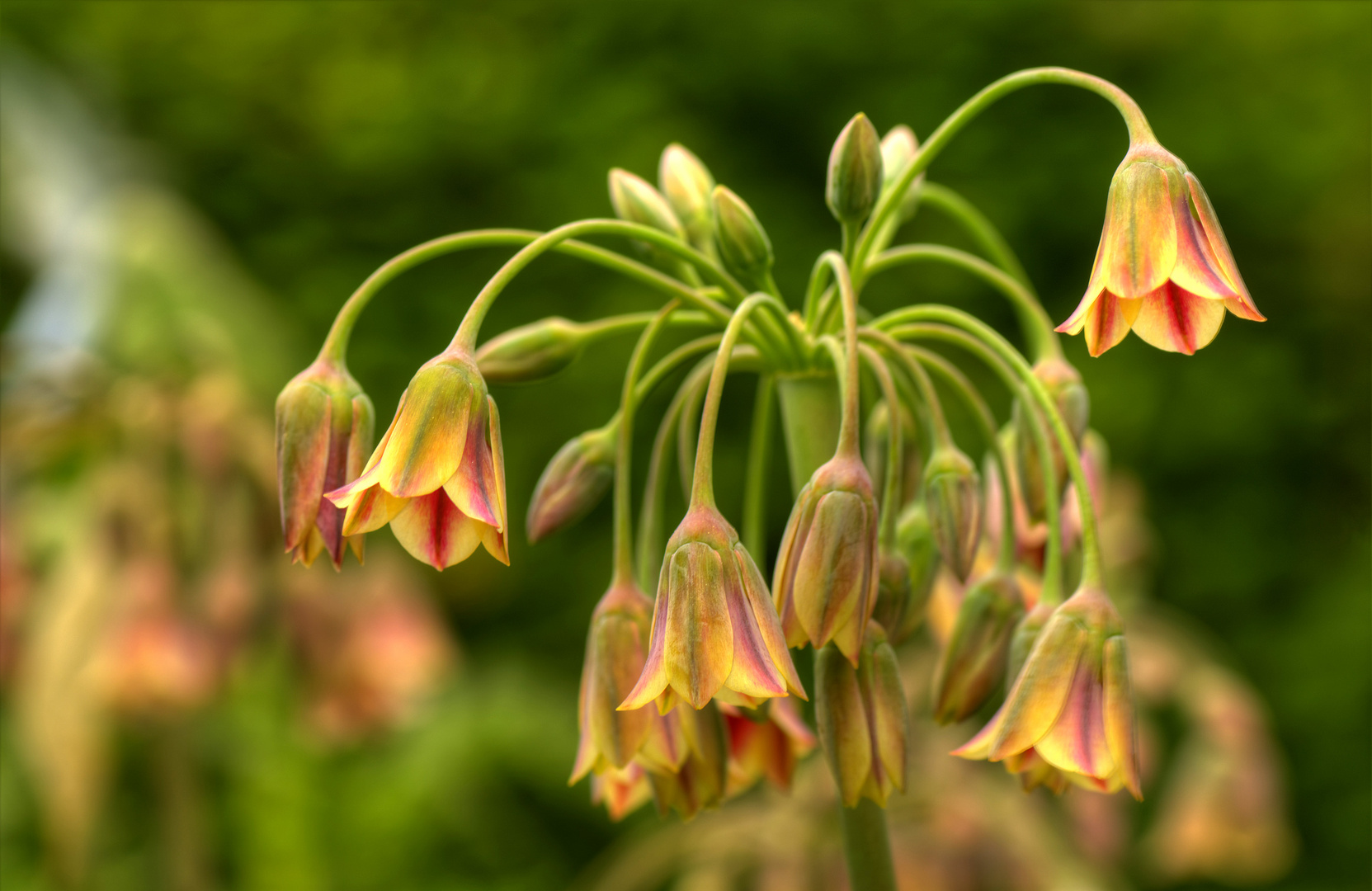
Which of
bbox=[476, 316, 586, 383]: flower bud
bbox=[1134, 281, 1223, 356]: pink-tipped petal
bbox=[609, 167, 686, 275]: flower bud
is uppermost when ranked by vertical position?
bbox=[609, 167, 686, 275]: flower bud

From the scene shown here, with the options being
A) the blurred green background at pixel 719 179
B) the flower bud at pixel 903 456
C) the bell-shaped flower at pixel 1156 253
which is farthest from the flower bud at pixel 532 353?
the blurred green background at pixel 719 179

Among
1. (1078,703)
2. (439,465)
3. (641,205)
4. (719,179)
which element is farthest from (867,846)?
(719,179)

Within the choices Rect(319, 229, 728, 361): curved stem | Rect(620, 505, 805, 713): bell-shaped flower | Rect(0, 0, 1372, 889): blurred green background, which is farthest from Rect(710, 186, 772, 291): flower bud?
Rect(0, 0, 1372, 889): blurred green background

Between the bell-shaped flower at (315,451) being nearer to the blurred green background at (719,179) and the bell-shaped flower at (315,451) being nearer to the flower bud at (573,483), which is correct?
the flower bud at (573,483)

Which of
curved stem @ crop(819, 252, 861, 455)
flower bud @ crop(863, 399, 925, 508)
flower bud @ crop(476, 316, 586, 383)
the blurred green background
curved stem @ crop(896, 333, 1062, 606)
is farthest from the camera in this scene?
the blurred green background

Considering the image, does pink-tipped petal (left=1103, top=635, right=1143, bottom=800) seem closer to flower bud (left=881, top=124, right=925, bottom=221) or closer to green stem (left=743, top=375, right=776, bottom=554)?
green stem (left=743, top=375, right=776, bottom=554)

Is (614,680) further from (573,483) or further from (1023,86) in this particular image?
(1023,86)

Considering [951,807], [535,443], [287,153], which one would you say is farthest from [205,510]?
[287,153]
